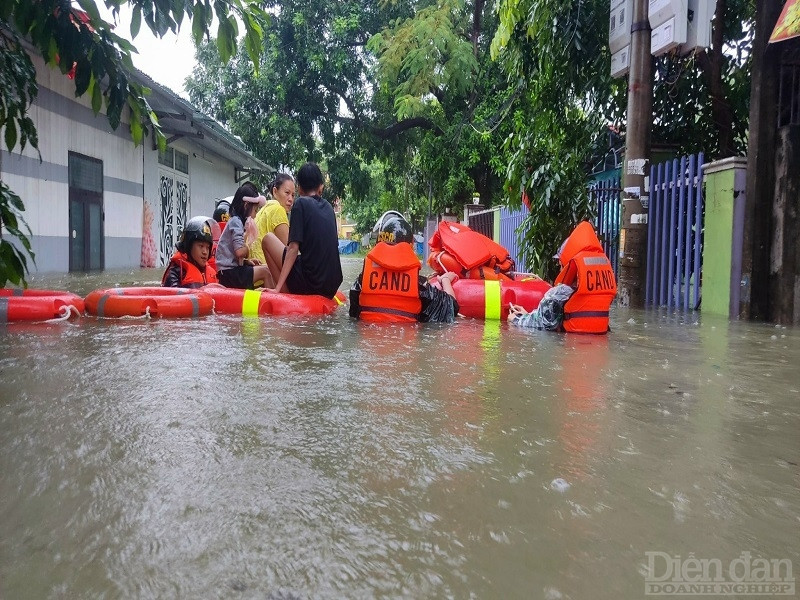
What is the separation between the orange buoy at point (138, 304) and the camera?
19.5 feet

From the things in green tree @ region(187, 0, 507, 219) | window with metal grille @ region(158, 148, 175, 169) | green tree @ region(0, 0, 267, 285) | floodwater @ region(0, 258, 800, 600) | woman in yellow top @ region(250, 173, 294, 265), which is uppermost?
green tree @ region(187, 0, 507, 219)

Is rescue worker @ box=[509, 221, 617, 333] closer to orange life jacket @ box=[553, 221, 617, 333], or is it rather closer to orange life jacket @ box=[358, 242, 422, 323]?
orange life jacket @ box=[553, 221, 617, 333]

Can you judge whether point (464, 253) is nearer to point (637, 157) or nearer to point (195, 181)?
point (637, 157)

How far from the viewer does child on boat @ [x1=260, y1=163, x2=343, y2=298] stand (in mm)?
6613

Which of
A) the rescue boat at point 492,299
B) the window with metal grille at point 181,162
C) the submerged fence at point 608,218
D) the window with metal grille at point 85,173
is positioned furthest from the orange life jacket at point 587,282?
the window with metal grille at point 181,162

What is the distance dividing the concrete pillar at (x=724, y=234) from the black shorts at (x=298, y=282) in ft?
14.0

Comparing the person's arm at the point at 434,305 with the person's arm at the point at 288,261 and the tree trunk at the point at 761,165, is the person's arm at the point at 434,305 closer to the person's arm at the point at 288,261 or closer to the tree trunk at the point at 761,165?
the person's arm at the point at 288,261

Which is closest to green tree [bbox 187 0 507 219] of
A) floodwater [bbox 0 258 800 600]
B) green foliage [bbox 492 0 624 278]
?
green foliage [bbox 492 0 624 278]

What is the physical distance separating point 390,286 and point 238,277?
6.92 ft

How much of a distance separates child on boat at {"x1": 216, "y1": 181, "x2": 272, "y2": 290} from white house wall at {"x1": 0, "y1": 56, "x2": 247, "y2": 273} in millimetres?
3468

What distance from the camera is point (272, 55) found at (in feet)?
65.1

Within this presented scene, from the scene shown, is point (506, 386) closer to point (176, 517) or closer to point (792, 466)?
point (792, 466)

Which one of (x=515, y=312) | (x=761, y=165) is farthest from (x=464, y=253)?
(x=761, y=165)

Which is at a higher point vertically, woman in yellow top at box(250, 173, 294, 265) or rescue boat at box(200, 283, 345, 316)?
woman in yellow top at box(250, 173, 294, 265)
